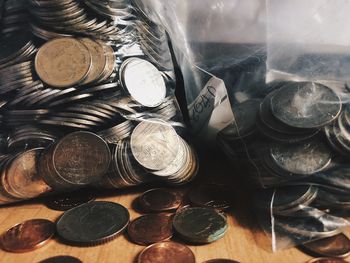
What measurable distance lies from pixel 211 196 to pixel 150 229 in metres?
0.19

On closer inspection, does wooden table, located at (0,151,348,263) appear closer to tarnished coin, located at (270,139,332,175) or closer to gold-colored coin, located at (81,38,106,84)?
tarnished coin, located at (270,139,332,175)

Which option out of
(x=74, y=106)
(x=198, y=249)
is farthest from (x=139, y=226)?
(x=74, y=106)

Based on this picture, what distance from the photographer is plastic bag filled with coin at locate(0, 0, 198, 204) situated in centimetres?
80

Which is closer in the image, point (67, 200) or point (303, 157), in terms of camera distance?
point (303, 157)

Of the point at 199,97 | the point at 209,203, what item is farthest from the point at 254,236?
the point at 199,97

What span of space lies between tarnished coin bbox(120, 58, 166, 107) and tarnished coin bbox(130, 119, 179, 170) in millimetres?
58

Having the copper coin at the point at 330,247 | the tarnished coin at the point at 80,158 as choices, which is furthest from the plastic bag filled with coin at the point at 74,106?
the copper coin at the point at 330,247

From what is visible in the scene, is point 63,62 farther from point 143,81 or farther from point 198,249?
point 198,249

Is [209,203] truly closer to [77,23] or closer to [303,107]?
[303,107]

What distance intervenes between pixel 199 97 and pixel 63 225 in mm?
459

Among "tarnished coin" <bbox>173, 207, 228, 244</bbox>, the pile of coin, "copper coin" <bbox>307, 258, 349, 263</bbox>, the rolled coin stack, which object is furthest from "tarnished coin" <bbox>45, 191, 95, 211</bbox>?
"copper coin" <bbox>307, 258, 349, 263</bbox>

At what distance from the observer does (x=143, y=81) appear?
889 millimetres

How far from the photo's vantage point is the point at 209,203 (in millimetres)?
839

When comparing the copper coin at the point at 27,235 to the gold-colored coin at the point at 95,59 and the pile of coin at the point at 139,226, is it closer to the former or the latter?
the pile of coin at the point at 139,226
